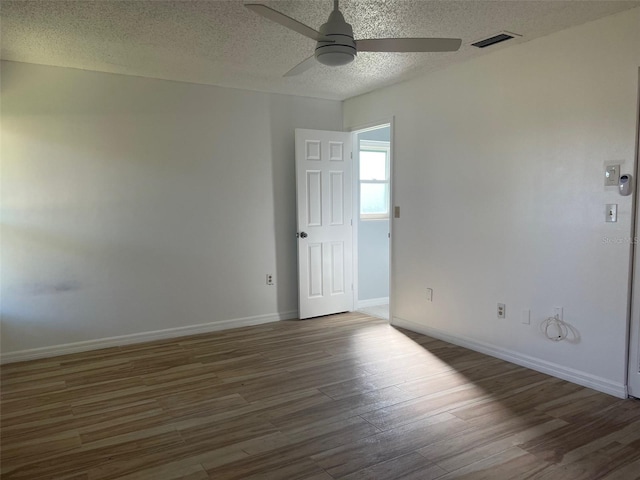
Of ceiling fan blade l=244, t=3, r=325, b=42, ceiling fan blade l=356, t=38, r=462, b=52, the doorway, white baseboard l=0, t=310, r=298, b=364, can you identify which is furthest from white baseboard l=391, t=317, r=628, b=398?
ceiling fan blade l=244, t=3, r=325, b=42

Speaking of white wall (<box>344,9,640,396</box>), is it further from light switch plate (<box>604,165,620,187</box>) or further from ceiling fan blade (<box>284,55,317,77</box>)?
ceiling fan blade (<box>284,55,317,77</box>)

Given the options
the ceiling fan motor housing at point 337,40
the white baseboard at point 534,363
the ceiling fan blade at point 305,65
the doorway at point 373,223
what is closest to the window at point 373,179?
the doorway at point 373,223

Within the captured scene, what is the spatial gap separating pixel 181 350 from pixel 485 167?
10.2ft

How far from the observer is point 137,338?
14.1 feet

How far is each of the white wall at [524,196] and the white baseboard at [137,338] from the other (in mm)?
1559

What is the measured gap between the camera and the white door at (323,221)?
5008 millimetres

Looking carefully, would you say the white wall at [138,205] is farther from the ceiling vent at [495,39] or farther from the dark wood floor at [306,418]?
the ceiling vent at [495,39]

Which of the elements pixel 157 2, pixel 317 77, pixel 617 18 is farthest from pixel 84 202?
pixel 617 18

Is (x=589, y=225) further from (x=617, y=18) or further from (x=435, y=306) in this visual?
(x=435, y=306)

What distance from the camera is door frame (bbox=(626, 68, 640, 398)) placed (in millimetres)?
2842

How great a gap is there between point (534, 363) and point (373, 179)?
3165 mm

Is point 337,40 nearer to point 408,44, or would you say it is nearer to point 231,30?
point 408,44

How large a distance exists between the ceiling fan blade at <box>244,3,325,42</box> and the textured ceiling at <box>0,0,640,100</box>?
1.36 ft

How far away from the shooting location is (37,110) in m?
3.83
